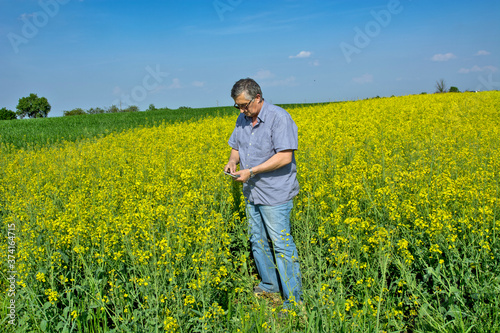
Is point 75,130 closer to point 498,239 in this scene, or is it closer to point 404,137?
point 404,137

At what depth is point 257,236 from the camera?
3.60 meters

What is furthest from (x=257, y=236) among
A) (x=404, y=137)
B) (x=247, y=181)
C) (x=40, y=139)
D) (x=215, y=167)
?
(x=40, y=139)

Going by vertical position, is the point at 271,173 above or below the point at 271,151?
below

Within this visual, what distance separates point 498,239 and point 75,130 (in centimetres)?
1523

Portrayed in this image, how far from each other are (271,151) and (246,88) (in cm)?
65

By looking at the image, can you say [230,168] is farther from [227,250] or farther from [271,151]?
[227,250]

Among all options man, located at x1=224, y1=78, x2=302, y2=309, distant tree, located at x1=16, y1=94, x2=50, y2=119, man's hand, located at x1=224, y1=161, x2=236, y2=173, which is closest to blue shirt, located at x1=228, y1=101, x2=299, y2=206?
man, located at x1=224, y1=78, x2=302, y2=309

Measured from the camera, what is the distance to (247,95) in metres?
3.22

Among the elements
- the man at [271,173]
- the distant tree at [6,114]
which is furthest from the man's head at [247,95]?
the distant tree at [6,114]

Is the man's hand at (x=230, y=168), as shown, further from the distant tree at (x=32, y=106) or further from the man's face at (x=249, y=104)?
the distant tree at (x=32, y=106)

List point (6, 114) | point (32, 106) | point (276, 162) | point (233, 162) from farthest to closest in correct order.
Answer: point (32, 106)
point (6, 114)
point (233, 162)
point (276, 162)

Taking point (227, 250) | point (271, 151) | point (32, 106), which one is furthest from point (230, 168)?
point (32, 106)

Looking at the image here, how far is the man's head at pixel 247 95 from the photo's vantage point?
3221 millimetres

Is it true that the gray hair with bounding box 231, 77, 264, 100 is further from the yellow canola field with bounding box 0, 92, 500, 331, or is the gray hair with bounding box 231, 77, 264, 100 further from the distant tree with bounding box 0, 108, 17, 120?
the distant tree with bounding box 0, 108, 17, 120
